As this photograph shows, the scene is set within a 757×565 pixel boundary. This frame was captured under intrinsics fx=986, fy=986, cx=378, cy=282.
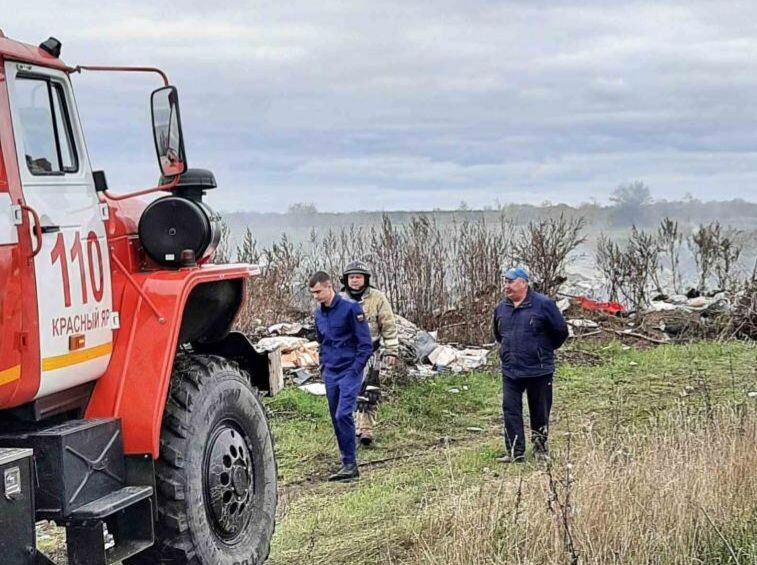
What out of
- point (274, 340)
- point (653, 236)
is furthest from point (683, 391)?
point (653, 236)

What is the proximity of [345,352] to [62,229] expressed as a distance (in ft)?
15.8

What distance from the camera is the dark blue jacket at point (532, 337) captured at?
8.94 meters

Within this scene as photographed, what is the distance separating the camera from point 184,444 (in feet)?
15.6

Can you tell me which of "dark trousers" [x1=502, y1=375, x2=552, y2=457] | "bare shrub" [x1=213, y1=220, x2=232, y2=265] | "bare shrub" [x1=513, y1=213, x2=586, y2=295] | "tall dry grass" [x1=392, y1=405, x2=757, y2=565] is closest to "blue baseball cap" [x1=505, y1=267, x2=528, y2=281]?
"dark trousers" [x1=502, y1=375, x2=552, y2=457]

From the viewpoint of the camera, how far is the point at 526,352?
8938 millimetres

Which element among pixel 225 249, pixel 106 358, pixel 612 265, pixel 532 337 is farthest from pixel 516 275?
pixel 612 265

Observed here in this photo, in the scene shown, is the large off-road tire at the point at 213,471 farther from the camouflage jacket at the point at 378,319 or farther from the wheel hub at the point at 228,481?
the camouflage jacket at the point at 378,319

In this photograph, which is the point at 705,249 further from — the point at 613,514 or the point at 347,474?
the point at 613,514

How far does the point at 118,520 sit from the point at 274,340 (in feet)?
31.2

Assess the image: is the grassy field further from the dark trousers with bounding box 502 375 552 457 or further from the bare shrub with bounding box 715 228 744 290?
the bare shrub with bounding box 715 228 744 290

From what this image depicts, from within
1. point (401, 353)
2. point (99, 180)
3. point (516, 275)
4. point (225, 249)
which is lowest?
point (401, 353)

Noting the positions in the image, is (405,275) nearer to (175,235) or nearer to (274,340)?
(274,340)

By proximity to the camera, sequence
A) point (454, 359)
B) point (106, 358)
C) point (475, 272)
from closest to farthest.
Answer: point (106, 358) < point (454, 359) < point (475, 272)

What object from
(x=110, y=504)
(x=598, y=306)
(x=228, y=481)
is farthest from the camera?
(x=598, y=306)
